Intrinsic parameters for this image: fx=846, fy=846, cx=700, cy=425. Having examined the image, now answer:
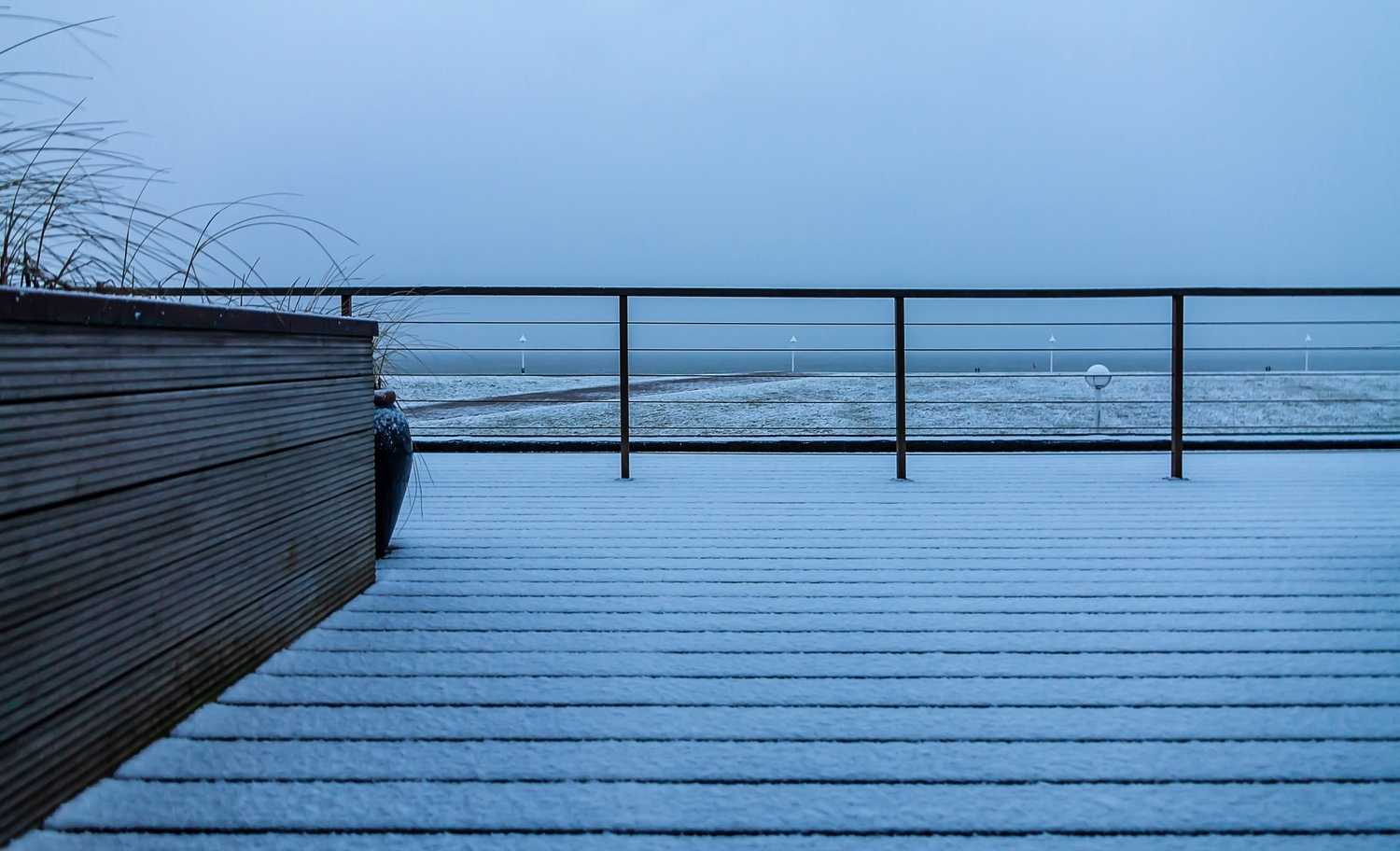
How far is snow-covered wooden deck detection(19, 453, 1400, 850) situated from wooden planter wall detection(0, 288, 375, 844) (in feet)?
0.21

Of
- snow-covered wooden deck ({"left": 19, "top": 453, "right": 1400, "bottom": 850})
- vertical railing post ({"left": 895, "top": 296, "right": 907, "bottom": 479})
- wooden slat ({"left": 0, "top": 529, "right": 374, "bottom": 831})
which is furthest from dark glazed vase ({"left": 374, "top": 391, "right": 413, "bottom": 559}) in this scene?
vertical railing post ({"left": 895, "top": 296, "right": 907, "bottom": 479})

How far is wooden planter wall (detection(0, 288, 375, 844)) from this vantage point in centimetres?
80

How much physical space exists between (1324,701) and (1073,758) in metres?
0.42

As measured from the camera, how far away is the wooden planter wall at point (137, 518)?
798mm

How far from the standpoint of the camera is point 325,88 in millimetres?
10023

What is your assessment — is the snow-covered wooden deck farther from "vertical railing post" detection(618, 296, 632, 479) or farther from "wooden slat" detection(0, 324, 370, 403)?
"vertical railing post" detection(618, 296, 632, 479)

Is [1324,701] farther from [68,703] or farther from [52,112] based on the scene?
[52,112]

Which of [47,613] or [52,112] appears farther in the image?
[52,112]

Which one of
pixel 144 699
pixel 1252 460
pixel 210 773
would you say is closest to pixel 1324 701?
pixel 210 773

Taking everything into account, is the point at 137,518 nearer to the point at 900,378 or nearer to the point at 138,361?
the point at 138,361

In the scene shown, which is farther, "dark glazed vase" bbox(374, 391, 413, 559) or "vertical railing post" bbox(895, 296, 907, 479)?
"vertical railing post" bbox(895, 296, 907, 479)

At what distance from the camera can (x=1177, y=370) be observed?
3.08m

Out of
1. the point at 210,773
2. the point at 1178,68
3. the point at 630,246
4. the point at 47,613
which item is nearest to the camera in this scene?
the point at 47,613

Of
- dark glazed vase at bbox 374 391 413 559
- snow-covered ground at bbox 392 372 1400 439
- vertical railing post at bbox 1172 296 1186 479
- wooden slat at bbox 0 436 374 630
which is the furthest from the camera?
snow-covered ground at bbox 392 372 1400 439
